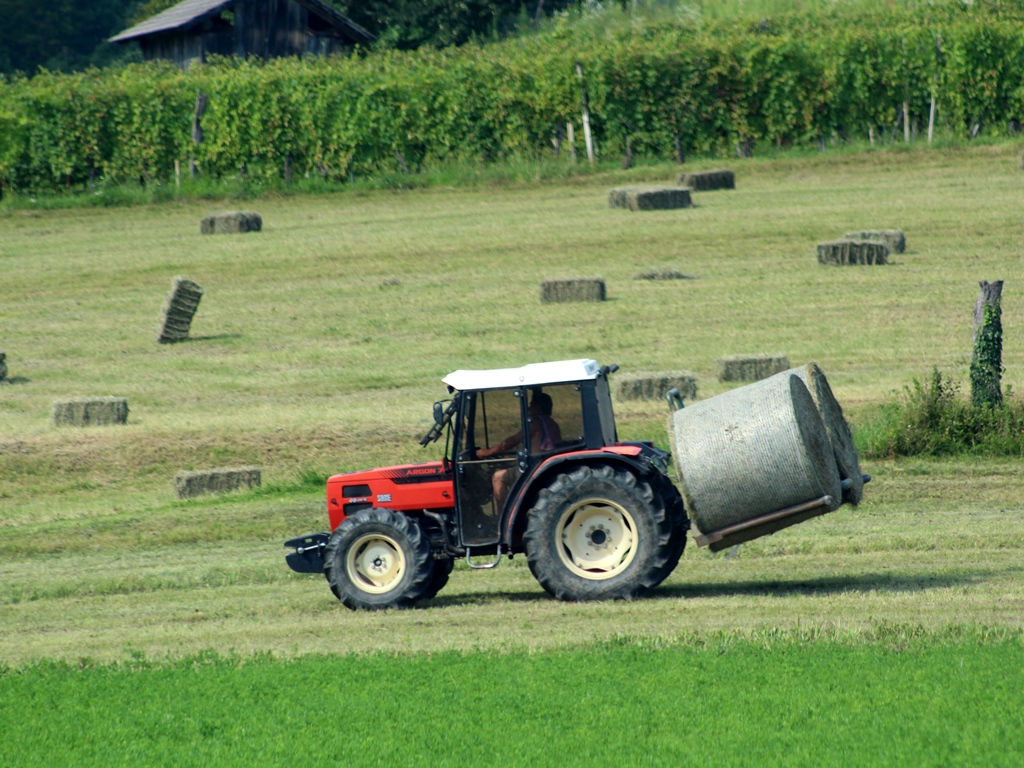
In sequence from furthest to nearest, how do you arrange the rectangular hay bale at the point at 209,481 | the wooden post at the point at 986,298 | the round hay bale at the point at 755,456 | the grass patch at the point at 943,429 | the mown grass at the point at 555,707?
the wooden post at the point at 986,298, the grass patch at the point at 943,429, the rectangular hay bale at the point at 209,481, the round hay bale at the point at 755,456, the mown grass at the point at 555,707

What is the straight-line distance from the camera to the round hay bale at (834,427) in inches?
448

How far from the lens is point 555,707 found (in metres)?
8.78

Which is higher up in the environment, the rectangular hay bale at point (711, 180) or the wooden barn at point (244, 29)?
the wooden barn at point (244, 29)

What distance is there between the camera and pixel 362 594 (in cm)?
1206

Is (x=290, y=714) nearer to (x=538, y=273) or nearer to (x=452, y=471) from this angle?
(x=452, y=471)

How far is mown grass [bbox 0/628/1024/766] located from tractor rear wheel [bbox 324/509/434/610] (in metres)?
1.75

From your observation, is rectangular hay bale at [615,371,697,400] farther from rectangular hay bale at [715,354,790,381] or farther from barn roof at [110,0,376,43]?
barn roof at [110,0,376,43]

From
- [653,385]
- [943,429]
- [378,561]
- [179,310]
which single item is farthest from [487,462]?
[179,310]

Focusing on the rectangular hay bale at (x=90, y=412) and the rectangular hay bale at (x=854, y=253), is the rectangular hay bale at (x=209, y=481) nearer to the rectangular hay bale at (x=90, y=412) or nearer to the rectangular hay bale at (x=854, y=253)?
the rectangular hay bale at (x=90, y=412)

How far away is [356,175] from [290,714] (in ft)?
111

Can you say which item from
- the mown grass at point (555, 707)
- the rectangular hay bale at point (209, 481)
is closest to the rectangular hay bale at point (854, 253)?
the rectangular hay bale at point (209, 481)

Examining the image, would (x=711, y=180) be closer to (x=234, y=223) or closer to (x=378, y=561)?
(x=234, y=223)

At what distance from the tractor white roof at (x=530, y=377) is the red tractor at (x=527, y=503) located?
0.01m

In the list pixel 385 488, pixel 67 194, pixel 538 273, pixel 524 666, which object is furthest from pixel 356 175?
pixel 524 666
